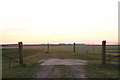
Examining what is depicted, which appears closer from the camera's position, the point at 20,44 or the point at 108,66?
the point at 108,66

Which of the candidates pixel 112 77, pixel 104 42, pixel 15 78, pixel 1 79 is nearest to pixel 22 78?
pixel 15 78

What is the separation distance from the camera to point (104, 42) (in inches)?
456

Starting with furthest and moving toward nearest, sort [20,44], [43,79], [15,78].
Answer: [20,44]
[15,78]
[43,79]

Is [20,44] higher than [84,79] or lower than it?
higher

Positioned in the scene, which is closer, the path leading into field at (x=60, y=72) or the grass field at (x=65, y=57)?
the path leading into field at (x=60, y=72)

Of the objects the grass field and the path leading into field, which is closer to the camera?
the path leading into field

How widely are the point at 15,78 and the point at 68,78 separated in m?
2.67

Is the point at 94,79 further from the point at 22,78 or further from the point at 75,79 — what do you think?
the point at 22,78

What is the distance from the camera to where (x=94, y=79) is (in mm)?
6918

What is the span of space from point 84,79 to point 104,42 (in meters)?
5.55

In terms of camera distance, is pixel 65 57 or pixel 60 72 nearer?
pixel 60 72

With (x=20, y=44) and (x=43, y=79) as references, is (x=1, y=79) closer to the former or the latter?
(x=43, y=79)

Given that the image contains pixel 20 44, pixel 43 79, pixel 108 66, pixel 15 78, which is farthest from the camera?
pixel 20 44

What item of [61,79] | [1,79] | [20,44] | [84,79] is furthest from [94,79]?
[20,44]
